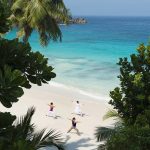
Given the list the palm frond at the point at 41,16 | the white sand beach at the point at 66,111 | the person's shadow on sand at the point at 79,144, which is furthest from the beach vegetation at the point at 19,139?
the palm frond at the point at 41,16

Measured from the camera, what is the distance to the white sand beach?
17562 millimetres

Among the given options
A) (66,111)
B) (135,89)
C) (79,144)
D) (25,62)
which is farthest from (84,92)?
(25,62)

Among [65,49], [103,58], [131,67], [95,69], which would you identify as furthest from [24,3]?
[65,49]

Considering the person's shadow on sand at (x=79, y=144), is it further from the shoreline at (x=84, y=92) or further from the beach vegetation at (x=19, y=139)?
the shoreline at (x=84, y=92)

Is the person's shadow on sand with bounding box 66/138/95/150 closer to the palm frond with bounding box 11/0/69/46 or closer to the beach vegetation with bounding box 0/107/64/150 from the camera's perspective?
the beach vegetation with bounding box 0/107/64/150

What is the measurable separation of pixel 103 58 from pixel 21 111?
3255cm

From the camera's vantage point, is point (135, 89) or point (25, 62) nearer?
point (25, 62)

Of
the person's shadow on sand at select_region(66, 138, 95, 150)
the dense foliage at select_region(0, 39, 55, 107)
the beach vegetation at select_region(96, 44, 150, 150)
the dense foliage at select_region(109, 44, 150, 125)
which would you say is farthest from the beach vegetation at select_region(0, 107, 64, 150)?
the person's shadow on sand at select_region(66, 138, 95, 150)

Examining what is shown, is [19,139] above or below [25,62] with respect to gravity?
below

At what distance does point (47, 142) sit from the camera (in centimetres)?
809

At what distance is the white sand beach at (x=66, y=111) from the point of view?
1756 centimetres

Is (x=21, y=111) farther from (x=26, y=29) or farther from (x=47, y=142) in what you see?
(x=47, y=142)

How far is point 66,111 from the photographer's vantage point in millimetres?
22797

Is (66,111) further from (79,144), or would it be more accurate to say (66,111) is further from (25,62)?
(25,62)
